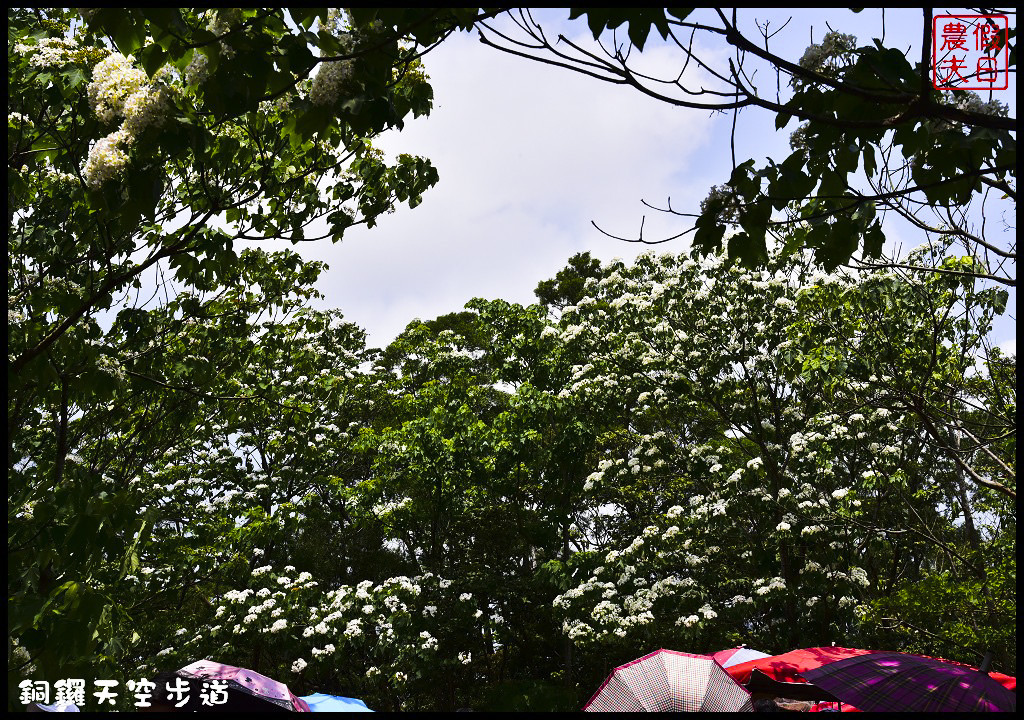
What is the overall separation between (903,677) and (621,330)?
25.1 feet

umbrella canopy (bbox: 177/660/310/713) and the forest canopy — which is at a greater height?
the forest canopy

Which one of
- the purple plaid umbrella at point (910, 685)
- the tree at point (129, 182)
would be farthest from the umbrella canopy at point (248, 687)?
the purple plaid umbrella at point (910, 685)

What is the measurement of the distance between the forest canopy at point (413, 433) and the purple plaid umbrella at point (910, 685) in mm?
857

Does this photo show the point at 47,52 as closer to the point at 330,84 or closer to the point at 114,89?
the point at 114,89

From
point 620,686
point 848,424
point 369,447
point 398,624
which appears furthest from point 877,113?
point 369,447

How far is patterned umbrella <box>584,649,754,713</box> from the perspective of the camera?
23.4 ft

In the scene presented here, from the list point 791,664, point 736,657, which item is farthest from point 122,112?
point 736,657

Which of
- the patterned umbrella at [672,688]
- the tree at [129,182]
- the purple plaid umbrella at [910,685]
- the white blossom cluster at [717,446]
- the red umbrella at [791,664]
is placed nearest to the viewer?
the tree at [129,182]

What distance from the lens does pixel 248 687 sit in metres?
8.13

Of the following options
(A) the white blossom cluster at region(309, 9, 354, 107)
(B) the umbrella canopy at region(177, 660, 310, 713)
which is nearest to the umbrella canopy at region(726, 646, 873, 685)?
(B) the umbrella canopy at region(177, 660, 310, 713)

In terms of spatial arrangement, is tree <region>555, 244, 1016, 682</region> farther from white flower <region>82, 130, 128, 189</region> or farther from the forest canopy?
white flower <region>82, 130, 128, 189</region>

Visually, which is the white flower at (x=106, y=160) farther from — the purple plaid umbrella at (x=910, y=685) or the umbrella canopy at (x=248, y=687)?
the umbrella canopy at (x=248, y=687)

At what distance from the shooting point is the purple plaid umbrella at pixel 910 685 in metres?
5.52

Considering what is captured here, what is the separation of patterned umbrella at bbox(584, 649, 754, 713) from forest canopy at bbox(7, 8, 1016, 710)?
79.1 inches
